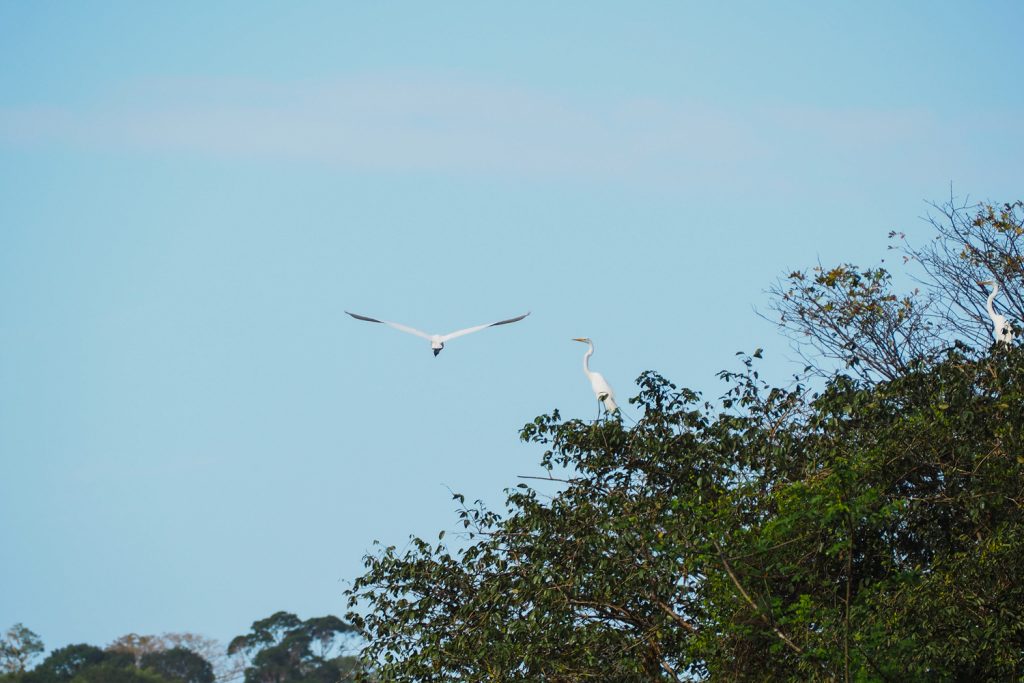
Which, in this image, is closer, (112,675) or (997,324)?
(997,324)

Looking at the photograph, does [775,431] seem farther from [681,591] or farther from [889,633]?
[889,633]

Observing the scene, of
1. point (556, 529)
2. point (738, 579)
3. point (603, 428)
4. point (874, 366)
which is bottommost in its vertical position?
point (738, 579)

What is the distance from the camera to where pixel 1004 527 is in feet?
27.9

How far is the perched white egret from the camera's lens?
10.9m

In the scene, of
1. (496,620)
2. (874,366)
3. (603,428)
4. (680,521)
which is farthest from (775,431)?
(874,366)

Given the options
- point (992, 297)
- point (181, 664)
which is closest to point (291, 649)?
point (181, 664)

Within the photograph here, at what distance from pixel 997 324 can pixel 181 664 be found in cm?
4573

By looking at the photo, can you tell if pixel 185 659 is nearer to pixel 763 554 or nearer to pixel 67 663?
pixel 67 663

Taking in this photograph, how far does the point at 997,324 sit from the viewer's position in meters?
12.2

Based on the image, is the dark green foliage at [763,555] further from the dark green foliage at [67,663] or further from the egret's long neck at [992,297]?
the dark green foliage at [67,663]

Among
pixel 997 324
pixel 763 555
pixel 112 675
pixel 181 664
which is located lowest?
pixel 763 555

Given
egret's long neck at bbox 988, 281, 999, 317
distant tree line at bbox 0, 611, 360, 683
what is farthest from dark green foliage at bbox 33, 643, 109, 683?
egret's long neck at bbox 988, 281, 999, 317

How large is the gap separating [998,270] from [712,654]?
21.8 feet

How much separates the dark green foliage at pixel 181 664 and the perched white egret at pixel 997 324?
44.3 m
